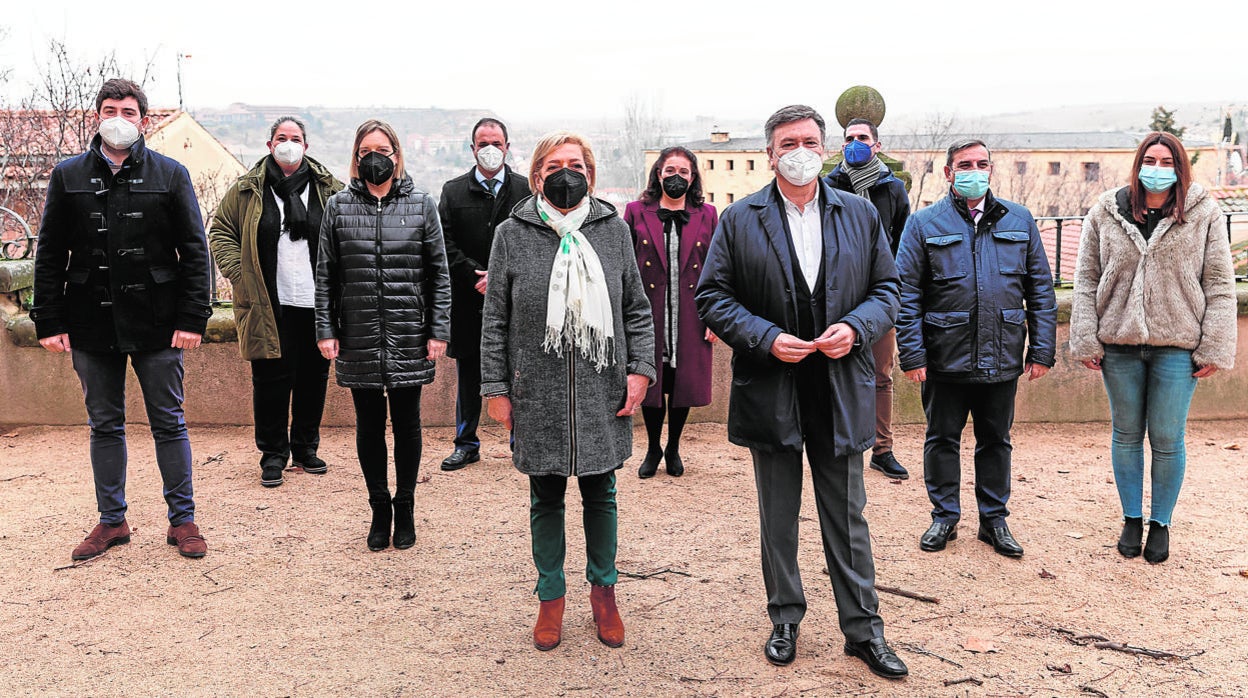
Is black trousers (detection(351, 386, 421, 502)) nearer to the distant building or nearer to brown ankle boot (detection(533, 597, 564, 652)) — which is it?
brown ankle boot (detection(533, 597, 564, 652))

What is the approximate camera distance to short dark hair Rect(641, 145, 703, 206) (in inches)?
251

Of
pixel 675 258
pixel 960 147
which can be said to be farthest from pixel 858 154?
pixel 675 258

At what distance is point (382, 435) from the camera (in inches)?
209

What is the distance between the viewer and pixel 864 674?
3.87 meters

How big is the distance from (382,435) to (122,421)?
1384 millimetres

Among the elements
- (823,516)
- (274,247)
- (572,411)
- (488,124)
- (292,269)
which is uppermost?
(488,124)

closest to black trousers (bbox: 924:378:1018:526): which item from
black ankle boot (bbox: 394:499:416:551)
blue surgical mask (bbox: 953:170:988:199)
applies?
blue surgical mask (bbox: 953:170:988:199)

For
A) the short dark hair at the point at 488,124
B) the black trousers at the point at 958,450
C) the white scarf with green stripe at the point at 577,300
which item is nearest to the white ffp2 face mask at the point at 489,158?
the short dark hair at the point at 488,124

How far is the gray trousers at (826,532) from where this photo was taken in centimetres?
394

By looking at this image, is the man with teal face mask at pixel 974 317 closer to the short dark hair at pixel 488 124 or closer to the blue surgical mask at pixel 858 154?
the blue surgical mask at pixel 858 154

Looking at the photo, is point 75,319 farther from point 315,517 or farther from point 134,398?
point 134,398

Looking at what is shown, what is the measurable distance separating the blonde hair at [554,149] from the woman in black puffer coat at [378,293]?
50.3 inches

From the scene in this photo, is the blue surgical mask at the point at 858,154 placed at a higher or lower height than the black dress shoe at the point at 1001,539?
higher

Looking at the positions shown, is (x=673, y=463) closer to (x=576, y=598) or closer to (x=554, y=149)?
(x=576, y=598)
